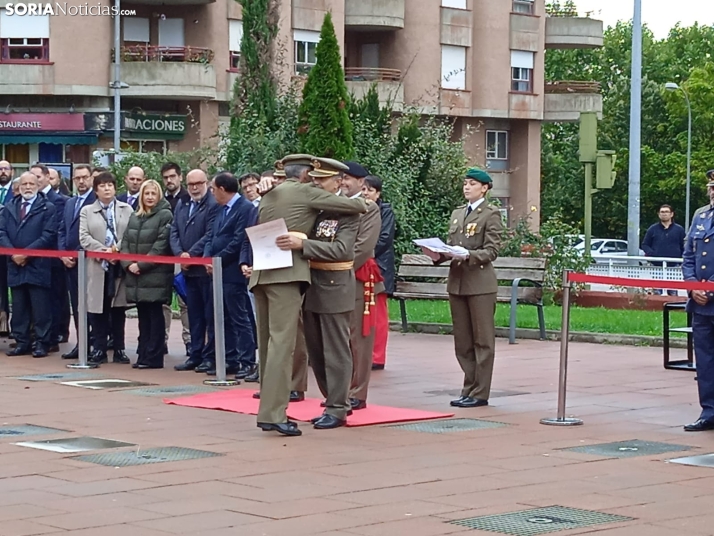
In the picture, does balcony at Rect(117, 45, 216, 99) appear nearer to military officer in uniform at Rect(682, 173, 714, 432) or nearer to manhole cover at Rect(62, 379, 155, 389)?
manhole cover at Rect(62, 379, 155, 389)

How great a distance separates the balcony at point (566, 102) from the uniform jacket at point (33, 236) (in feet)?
148

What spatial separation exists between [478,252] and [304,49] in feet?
131

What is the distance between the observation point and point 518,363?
15430 mm

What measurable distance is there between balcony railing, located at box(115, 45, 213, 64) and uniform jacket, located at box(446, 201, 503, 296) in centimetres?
3599

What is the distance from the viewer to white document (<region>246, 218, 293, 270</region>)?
401 inches

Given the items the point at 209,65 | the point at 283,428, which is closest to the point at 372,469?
the point at 283,428

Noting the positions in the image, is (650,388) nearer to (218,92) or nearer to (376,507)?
(376,507)

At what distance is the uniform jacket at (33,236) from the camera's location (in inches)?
630

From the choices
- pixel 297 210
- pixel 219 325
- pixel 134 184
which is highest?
pixel 134 184

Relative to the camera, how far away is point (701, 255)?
10953 millimetres

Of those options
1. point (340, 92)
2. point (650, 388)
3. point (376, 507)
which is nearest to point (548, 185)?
point (340, 92)

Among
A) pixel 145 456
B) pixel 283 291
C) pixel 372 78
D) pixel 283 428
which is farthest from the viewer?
pixel 372 78

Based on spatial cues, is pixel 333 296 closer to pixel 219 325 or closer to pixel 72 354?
pixel 219 325

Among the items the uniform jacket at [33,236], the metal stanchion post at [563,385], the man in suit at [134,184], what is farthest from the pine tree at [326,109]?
the metal stanchion post at [563,385]
